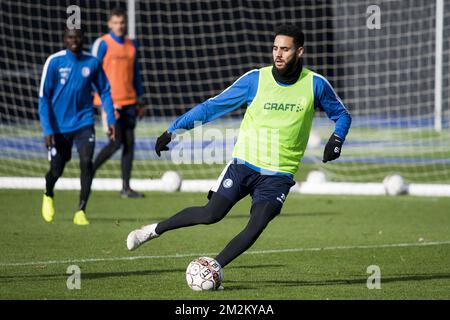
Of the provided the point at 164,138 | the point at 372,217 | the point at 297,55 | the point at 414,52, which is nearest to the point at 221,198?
the point at 164,138

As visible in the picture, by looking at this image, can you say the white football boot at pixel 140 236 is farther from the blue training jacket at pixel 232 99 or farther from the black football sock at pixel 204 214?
the blue training jacket at pixel 232 99

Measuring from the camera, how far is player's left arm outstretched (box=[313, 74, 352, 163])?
305 inches

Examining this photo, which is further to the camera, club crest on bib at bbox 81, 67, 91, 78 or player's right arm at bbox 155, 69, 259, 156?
club crest on bib at bbox 81, 67, 91, 78

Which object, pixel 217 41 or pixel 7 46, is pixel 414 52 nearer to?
pixel 217 41

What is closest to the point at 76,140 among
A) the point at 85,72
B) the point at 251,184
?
the point at 85,72

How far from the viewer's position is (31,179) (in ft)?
50.6

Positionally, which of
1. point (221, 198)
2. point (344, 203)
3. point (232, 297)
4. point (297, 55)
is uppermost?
point (297, 55)

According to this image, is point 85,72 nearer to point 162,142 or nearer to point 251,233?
point 162,142

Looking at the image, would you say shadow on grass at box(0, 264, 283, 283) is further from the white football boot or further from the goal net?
the goal net

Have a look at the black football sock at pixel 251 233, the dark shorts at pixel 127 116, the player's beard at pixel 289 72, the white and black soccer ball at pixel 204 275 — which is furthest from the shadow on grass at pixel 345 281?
the dark shorts at pixel 127 116

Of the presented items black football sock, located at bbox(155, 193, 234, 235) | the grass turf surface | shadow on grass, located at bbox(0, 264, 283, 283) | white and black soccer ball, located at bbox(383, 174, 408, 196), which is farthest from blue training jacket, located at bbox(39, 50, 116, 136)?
white and black soccer ball, located at bbox(383, 174, 408, 196)

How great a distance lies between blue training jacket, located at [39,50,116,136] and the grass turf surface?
1.16 m

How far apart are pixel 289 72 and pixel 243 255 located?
245cm

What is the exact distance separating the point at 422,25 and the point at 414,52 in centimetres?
78
